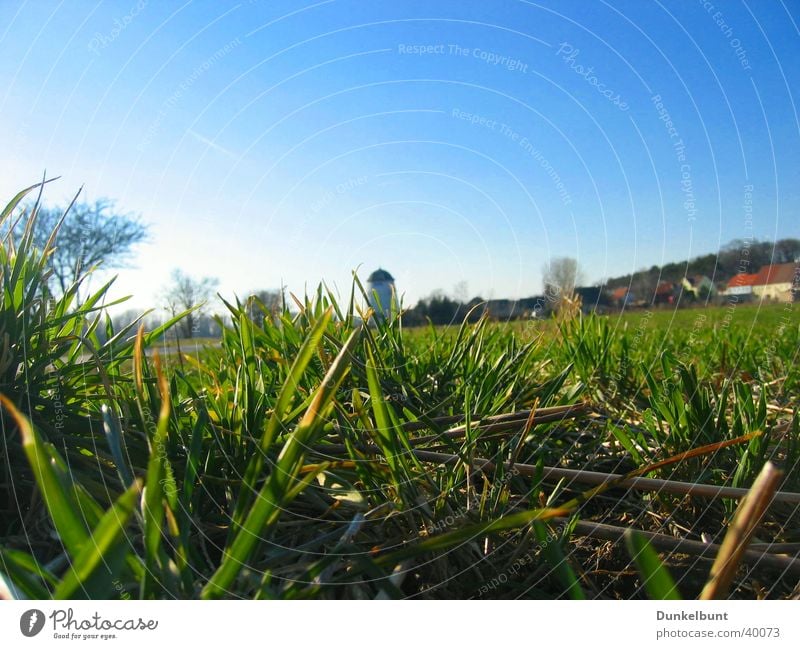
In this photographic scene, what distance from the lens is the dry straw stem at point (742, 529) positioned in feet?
1.82

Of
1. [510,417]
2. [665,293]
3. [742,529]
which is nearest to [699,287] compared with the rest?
[665,293]

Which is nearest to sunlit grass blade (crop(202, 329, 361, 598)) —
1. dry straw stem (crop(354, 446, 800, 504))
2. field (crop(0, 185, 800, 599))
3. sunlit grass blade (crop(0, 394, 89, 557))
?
field (crop(0, 185, 800, 599))

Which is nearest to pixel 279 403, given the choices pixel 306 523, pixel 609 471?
pixel 306 523

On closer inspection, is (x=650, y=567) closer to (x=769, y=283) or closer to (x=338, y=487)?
(x=338, y=487)

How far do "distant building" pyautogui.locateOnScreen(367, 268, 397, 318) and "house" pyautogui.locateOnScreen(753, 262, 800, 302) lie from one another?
30.6 inches

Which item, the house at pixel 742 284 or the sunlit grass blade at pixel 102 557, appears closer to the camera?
the sunlit grass blade at pixel 102 557

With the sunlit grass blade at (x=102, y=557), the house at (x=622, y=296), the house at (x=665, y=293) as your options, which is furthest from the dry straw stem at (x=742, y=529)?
the house at (x=665, y=293)

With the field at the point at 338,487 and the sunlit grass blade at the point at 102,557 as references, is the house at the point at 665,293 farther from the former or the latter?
the sunlit grass blade at the point at 102,557

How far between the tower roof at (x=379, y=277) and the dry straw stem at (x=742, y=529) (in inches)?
32.5

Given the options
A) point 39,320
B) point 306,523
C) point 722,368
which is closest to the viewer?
point 306,523

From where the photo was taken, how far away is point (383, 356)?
57.4 inches
